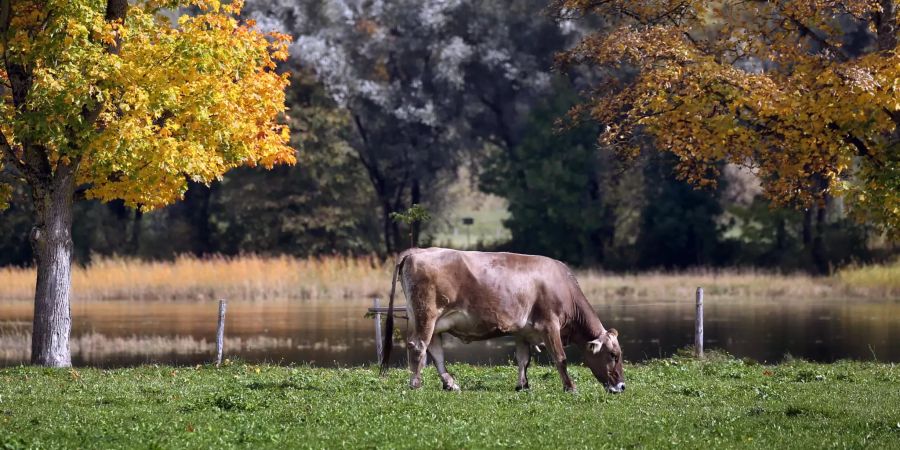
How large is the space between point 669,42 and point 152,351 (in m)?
18.3

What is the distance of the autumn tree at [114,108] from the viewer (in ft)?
75.1

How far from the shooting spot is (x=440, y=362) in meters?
19.2

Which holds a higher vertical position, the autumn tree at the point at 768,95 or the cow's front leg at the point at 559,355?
the autumn tree at the point at 768,95

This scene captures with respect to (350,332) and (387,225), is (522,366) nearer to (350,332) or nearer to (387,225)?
(350,332)

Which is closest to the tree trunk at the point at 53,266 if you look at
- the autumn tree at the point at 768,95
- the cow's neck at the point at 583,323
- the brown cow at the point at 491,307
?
the brown cow at the point at 491,307

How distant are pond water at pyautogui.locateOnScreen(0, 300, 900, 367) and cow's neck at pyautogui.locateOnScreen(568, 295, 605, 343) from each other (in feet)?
32.5

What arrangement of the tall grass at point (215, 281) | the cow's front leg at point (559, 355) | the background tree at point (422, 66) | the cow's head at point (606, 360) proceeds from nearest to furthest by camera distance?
the cow's front leg at point (559, 355) → the cow's head at point (606, 360) → the tall grass at point (215, 281) → the background tree at point (422, 66)

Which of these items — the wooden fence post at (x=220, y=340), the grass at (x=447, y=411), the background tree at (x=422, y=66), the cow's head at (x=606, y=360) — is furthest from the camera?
the background tree at (x=422, y=66)

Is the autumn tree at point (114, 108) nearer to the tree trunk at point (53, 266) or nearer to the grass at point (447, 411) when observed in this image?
the tree trunk at point (53, 266)

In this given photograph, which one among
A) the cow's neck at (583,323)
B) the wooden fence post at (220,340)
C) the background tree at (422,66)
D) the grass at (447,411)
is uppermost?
the background tree at (422,66)

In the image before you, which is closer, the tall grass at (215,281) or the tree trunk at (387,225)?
the tall grass at (215,281)

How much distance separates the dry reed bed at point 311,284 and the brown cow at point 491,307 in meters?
35.1

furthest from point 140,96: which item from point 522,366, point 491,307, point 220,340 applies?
point 522,366

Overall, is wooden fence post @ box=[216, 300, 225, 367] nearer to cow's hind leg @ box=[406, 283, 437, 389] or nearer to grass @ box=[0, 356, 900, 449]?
grass @ box=[0, 356, 900, 449]
